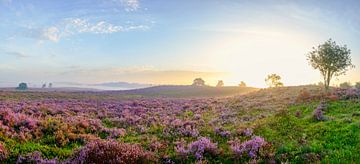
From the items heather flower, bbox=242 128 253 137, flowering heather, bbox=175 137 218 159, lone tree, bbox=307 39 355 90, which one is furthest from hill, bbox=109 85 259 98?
flowering heather, bbox=175 137 218 159

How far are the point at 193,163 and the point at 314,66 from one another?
168 feet

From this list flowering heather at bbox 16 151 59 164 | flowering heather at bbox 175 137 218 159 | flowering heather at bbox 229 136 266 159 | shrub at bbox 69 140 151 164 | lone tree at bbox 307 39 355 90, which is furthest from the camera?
lone tree at bbox 307 39 355 90

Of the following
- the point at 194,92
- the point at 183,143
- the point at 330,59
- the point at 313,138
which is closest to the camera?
the point at 313,138

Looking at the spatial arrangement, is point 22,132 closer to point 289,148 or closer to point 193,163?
point 193,163

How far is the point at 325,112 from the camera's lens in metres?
22.9

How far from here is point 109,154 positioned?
11.2 meters

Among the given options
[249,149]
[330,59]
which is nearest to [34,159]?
[249,149]

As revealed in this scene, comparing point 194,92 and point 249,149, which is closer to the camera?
point 249,149

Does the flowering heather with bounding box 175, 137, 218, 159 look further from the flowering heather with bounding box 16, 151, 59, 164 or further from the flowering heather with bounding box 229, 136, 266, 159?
the flowering heather with bounding box 16, 151, 59, 164

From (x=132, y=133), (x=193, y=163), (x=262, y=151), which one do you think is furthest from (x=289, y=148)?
(x=132, y=133)

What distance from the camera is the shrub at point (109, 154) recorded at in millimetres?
10898

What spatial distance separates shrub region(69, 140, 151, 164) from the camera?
429 inches

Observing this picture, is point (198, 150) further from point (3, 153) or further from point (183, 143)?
point (3, 153)

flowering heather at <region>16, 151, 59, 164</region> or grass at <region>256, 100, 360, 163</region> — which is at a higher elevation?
grass at <region>256, 100, 360, 163</region>
